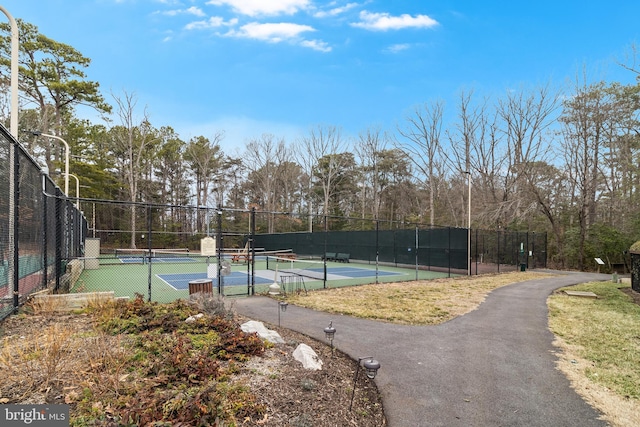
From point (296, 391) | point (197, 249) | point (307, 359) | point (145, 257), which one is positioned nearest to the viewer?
point (296, 391)

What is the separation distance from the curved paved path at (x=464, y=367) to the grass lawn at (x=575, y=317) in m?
0.26

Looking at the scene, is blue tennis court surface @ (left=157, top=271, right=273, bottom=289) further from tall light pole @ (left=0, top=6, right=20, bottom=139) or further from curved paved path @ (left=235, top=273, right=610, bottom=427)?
tall light pole @ (left=0, top=6, right=20, bottom=139)

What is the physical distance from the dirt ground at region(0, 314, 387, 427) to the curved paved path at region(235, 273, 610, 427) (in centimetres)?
27

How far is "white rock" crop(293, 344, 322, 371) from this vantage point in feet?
13.1

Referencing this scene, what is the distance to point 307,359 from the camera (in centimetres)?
410

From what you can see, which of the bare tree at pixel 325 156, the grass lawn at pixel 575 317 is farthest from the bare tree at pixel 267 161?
the grass lawn at pixel 575 317

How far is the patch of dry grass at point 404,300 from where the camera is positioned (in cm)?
761

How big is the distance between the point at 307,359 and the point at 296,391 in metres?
0.74

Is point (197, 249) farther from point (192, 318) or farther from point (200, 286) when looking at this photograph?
point (192, 318)

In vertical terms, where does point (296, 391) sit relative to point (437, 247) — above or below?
below

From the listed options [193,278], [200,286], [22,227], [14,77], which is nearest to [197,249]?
[193,278]

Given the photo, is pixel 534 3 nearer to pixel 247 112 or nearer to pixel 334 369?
pixel 334 369

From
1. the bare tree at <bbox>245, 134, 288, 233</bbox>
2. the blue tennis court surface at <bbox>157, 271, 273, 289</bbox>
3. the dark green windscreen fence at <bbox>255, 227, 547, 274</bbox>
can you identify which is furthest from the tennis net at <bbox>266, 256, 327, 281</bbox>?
the bare tree at <bbox>245, 134, 288, 233</bbox>

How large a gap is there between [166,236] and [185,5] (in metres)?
25.1
